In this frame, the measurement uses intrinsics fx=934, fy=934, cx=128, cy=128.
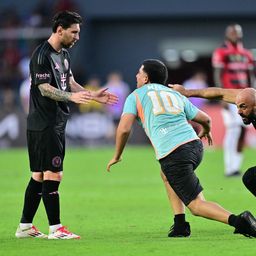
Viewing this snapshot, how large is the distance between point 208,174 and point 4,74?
45.8ft

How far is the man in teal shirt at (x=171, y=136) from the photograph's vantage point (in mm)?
9328

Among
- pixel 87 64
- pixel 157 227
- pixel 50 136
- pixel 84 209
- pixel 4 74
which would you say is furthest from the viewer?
pixel 87 64

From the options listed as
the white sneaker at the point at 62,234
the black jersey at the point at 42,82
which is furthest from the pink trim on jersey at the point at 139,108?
the white sneaker at the point at 62,234

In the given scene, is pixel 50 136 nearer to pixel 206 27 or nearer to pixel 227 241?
pixel 227 241

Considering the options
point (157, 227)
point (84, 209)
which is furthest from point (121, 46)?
point (157, 227)

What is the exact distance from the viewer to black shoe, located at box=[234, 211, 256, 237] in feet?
29.5

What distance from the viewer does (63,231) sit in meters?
9.66

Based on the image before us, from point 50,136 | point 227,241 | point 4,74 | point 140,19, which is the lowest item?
point 227,241

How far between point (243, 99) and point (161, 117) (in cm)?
85

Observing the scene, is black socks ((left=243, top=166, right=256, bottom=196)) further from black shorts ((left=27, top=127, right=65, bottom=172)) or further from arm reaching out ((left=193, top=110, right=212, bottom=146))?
black shorts ((left=27, top=127, right=65, bottom=172))

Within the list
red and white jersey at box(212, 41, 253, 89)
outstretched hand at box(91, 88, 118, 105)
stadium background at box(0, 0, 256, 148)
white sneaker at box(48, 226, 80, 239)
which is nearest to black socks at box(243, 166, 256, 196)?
outstretched hand at box(91, 88, 118, 105)

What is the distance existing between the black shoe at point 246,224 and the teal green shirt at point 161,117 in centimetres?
101

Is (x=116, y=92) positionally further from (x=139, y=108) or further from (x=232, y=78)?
(x=139, y=108)

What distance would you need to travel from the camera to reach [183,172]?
9359 millimetres
